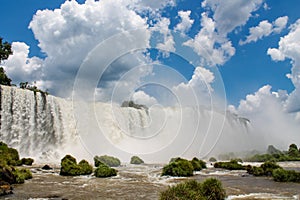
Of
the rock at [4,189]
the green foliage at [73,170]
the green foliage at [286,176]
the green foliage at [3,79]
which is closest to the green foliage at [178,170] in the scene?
the green foliage at [286,176]

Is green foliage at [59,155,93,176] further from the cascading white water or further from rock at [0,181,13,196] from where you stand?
the cascading white water

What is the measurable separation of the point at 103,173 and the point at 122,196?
28.8ft

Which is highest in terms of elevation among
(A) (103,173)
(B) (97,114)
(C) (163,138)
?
(B) (97,114)

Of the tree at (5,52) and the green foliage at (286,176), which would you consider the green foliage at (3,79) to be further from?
the green foliage at (286,176)

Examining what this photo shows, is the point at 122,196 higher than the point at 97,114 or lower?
lower

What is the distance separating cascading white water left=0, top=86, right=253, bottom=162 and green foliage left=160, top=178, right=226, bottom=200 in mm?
18562

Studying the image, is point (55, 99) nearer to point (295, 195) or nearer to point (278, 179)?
point (278, 179)

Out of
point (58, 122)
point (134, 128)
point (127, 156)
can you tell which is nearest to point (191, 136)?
point (134, 128)

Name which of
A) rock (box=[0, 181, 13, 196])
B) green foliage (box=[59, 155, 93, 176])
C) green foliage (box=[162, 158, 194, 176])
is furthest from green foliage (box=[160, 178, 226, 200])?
green foliage (box=[59, 155, 93, 176])

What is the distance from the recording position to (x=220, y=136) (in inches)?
2938

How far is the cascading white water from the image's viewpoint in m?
37.6

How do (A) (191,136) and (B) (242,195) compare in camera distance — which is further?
(A) (191,136)

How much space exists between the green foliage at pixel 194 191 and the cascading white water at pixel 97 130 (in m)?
18.6

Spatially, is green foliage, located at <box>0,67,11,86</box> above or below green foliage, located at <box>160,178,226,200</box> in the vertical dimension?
above
